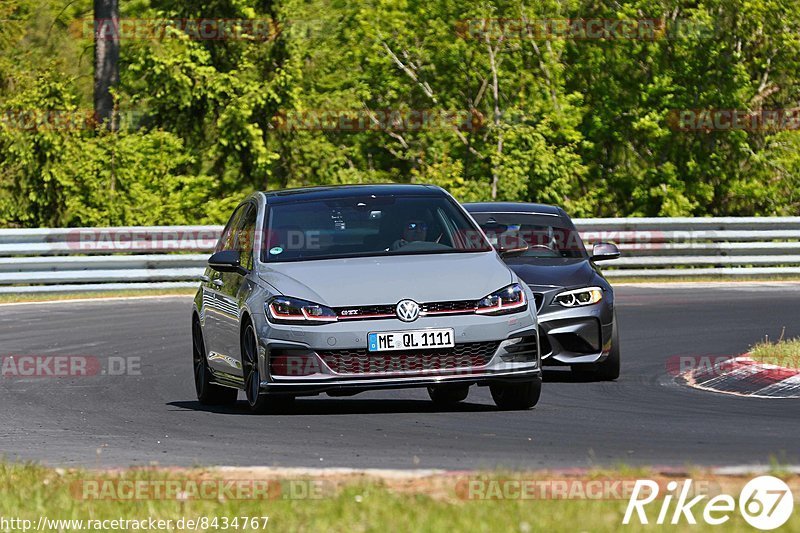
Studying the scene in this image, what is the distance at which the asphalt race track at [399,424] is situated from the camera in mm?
9125

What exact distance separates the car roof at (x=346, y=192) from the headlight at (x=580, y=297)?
2013 millimetres

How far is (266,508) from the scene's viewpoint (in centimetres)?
705

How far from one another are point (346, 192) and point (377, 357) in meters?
1.97

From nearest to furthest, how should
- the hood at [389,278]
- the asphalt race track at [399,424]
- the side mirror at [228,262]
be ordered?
the asphalt race track at [399,424], the hood at [389,278], the side mirror at [228,262]

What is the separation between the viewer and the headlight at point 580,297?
46.4 ft

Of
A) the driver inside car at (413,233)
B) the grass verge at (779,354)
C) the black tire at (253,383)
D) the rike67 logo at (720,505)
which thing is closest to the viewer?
the rike67 logo at (720,505)

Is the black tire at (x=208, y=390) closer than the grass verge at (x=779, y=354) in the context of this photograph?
Yes

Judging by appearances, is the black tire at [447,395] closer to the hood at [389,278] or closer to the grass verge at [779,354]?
the hood at [389,278]

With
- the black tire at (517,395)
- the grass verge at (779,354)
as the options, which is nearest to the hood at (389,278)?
the black tire at (517,395)

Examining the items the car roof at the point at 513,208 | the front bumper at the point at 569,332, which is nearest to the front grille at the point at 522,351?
the front bumper at the point at 569,332

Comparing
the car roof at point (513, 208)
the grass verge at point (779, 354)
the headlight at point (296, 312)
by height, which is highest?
the headlight at point (296, 312)

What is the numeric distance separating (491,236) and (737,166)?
22.4 meters

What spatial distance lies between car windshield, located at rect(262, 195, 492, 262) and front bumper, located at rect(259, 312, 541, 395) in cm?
90

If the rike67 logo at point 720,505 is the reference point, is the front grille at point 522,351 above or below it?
below
